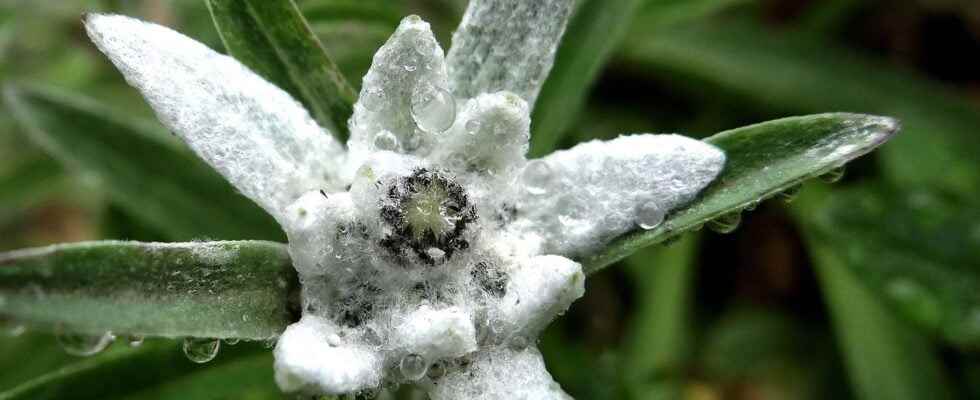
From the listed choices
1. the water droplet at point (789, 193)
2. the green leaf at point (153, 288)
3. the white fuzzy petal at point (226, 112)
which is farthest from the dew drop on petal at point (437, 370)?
the water droplet at point (789, 193)

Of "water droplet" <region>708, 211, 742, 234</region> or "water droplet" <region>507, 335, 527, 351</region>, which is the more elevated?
"water droplet" <region>708, 211, 742, 234</region>

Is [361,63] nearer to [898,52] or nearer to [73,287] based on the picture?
[73,287]

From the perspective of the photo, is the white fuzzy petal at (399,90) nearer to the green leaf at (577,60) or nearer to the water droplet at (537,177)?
the water droplet at (537,177)

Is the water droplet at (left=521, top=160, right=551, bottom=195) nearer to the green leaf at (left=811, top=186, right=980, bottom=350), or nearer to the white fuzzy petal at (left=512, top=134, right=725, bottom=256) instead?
the white fuzzy petal at (left=512, top=134, right=725, bottom=256)

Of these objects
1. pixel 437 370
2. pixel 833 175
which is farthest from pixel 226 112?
pixel 833 175

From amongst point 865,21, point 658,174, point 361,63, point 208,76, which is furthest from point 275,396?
point 865,21

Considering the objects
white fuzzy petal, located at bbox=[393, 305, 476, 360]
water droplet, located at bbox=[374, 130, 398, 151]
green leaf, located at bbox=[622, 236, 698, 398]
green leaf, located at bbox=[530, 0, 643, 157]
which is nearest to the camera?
white fuzzy petal, located at bbox=[393, 305, 476, 360]

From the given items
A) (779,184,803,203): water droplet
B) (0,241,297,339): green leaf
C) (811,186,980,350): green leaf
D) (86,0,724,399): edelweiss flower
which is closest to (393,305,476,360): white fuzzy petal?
(86,0,724,399): edelweiss flower
